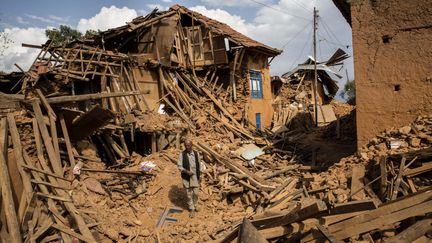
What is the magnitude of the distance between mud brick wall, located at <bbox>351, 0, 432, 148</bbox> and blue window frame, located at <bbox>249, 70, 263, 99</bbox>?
9684 millimetres

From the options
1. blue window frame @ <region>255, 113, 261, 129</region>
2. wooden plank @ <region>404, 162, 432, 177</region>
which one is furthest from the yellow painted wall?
wooden plank @ <region>404, 162, 432, 177</region>

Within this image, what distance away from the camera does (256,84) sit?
64.9 ft

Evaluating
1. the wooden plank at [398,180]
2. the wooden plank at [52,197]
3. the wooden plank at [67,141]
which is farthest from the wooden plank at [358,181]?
the wooden plank at [67,141]

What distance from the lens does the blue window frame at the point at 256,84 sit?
19.3 metres

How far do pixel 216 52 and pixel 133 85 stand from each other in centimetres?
520

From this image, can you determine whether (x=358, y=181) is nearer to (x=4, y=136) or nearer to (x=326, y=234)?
(x=326, y=234)

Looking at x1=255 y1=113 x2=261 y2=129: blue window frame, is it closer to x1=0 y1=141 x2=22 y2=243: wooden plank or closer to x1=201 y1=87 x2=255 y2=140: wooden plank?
x1=201 y1=87 x2=255 y2=140: wooden plank

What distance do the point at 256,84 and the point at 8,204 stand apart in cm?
1516

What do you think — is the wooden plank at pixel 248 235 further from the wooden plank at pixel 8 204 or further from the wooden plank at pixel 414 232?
the wooden plank at pixel 8 204

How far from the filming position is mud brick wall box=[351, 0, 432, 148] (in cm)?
912

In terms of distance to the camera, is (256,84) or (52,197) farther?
(256,84)

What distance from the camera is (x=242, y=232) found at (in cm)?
472

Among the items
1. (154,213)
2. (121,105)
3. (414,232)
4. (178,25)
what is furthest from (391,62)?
(178,25)

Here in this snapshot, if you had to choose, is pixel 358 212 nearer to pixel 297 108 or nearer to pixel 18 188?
pixel 18 188
